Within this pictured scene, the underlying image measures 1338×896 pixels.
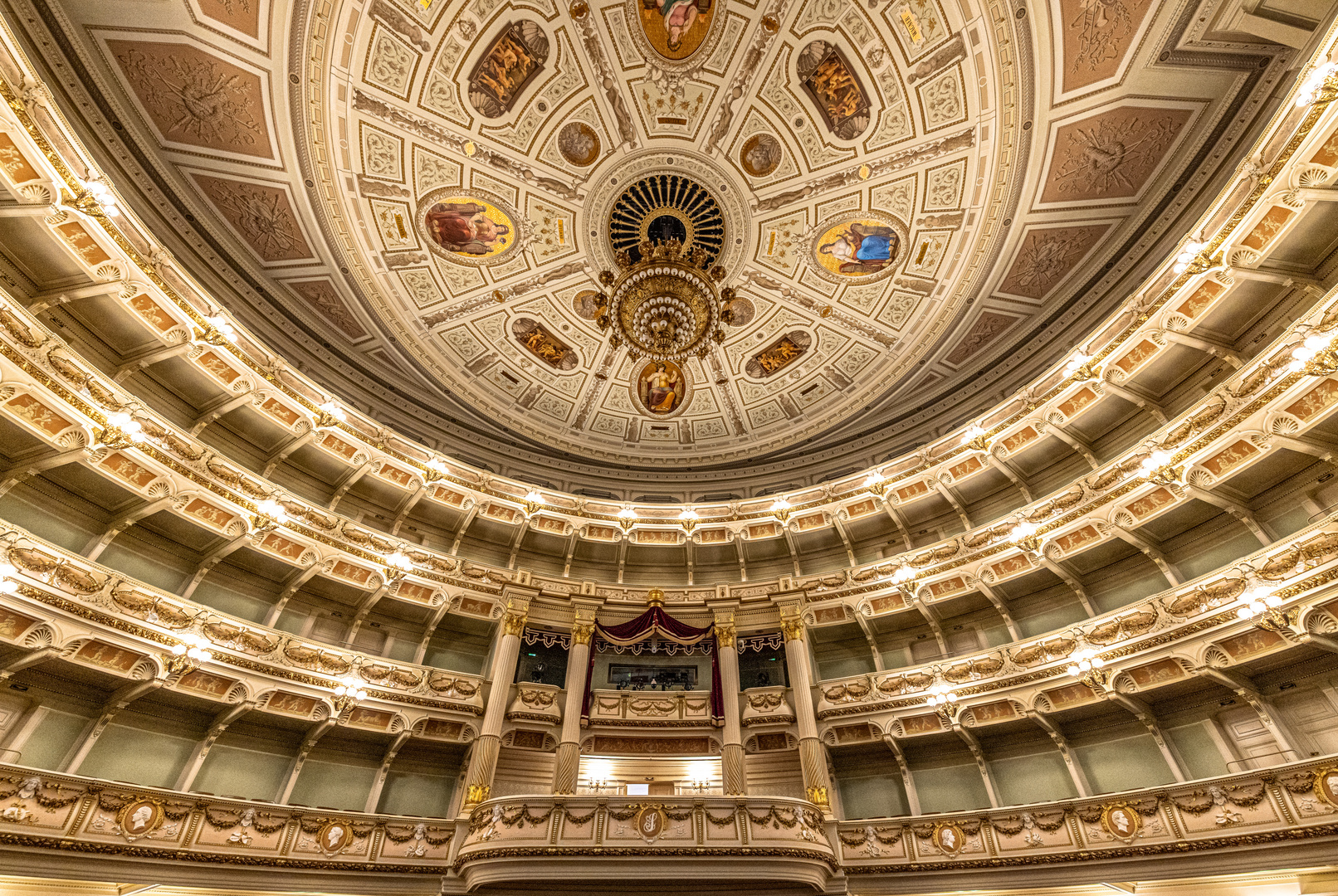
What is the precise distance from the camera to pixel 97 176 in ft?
34.0

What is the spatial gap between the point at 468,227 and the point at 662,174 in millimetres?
5276

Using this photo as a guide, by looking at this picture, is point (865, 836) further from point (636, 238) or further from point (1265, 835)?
point (636, 238)

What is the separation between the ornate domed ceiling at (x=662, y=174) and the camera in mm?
11852

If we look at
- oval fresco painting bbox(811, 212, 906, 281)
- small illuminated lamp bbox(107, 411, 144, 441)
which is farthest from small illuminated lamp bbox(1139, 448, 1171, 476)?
small illuminated lamp bbox(107, 411, 144, 441)

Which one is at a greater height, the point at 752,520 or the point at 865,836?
the point at 752,520

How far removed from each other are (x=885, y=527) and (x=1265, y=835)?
30.7 feet

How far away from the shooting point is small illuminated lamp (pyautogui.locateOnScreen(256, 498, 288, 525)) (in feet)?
44.0

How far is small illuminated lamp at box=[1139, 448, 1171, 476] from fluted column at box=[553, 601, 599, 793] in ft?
43.4

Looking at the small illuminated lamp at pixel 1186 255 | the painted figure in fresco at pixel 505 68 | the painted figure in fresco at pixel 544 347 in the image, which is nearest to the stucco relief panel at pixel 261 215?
the painted figure in fresco at pixel 505 68

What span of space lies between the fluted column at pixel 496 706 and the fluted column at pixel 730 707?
525 centimetres

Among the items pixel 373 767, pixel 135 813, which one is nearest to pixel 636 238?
pixel 373 767

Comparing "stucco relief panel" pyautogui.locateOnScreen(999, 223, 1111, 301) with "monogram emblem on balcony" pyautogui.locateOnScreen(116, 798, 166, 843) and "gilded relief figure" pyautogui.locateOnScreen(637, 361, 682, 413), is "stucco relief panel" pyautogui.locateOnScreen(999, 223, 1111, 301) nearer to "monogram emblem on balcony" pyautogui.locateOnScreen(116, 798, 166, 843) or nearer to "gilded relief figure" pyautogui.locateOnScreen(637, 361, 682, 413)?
"gilded relief figure" pyautogui.locateOnScreen(637, 361, 682, 413)

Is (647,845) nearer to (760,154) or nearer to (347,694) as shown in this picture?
(347,694)

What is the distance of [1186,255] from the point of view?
449 inches
